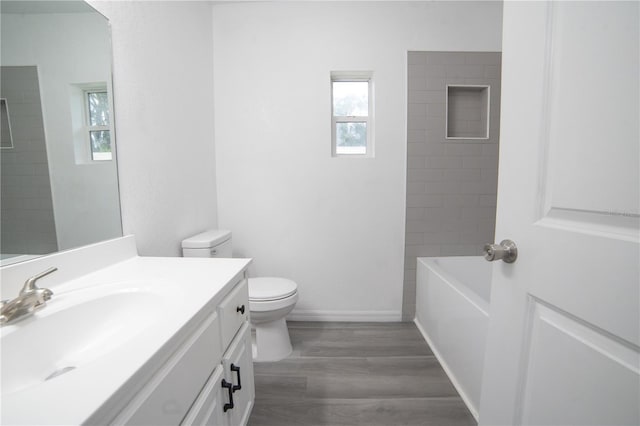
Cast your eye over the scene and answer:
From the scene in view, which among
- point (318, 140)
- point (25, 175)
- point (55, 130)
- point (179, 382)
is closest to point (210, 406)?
point (179, 382)

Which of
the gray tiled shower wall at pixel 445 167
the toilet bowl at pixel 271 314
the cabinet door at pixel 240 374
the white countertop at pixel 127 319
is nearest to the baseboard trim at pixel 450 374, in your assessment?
the gray tiled shower wall at pixel 445 167

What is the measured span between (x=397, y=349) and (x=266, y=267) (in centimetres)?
117

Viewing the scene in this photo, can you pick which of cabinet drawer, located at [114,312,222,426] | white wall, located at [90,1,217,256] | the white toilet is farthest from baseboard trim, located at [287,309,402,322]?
cabinet drawer, located at [114,312,222,426]

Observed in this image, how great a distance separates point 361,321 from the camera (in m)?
2.23

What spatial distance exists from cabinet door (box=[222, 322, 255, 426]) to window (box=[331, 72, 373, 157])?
157 centimetres

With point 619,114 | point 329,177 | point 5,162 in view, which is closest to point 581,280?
point 619,114

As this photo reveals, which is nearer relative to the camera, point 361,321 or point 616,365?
point 616,365

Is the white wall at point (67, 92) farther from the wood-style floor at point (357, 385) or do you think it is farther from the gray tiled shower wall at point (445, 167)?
the gray tiled shower wall at point (445, 167)

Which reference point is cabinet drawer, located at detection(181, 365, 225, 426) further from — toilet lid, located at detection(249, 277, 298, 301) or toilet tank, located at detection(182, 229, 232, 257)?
toilet tank, located at detection(182, 229, 232, 257)

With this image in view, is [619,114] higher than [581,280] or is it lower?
higher

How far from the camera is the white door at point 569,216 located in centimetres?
45

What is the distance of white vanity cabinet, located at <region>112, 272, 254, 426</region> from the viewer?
1.81 feet

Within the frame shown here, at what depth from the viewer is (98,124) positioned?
1.08 meters

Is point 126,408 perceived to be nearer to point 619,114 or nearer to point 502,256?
point 502,256
